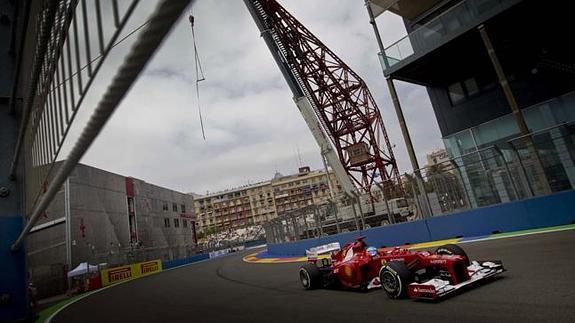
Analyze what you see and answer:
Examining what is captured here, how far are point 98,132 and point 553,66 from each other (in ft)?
52.6

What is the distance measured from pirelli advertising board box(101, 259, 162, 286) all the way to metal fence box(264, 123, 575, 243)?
18858 millimetres

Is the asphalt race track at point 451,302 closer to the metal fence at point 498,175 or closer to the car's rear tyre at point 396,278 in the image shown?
the car's rear tyre at point 396,278

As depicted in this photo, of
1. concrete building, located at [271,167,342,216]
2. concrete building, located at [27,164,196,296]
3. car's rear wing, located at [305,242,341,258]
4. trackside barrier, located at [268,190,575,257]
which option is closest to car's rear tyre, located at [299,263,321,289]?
car's rear wing, located at [305,242,341,258]

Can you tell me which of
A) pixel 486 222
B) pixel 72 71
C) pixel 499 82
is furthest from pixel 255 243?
pixel 72 71

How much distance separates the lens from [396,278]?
15.7ft

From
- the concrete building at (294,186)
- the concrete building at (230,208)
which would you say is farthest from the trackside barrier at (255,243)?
the concrete building at (230,208)

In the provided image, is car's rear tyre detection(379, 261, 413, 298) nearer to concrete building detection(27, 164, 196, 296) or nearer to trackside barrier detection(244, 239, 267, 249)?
concrete building detection(27, 164, 196, 296)

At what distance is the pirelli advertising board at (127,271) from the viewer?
22.7 meters

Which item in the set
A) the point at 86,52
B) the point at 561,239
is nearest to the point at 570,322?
the point at 86,52

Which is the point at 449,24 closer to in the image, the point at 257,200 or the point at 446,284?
the point at 446,284

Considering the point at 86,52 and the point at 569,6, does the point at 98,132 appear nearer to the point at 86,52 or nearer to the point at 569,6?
the point at 86,52

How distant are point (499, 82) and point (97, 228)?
32.5 meters

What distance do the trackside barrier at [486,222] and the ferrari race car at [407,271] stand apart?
200 inches

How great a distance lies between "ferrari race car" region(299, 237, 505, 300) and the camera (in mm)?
4496
